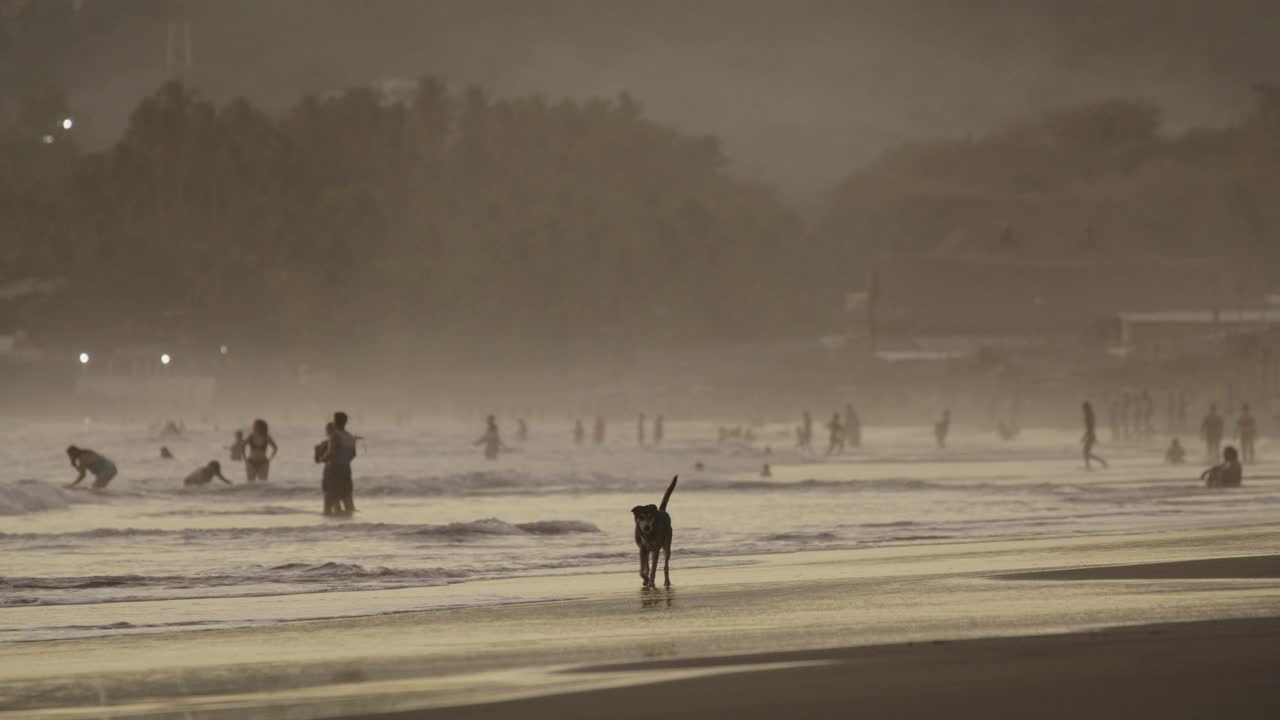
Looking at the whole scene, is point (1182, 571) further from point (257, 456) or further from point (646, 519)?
point (257, 456)

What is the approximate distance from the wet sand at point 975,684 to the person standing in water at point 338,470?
16.8m

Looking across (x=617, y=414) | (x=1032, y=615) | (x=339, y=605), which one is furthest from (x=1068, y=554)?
(x=617, y=414)

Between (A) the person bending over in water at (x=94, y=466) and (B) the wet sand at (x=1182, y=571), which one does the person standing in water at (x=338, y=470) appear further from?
(B) the wet sand at (x=1182, y=571)

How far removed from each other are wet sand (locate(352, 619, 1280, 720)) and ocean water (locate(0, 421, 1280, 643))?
182 inches

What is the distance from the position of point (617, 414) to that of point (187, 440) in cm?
7430

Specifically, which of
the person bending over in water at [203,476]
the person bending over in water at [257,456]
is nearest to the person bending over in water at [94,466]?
the person bending over in water at [203,476]

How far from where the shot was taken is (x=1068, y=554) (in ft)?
64.0

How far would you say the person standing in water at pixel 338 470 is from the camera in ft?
90.3

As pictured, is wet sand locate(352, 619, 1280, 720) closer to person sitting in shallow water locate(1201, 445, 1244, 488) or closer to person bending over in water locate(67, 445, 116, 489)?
person sitting in shallow water locate(1201, 445, 1244, 488)

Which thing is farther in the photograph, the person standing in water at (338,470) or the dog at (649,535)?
the person standing in water at (338,470)

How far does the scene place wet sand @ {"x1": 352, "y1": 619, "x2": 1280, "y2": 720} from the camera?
932 centimetres

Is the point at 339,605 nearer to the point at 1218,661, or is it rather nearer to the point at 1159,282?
the point at 1218,661

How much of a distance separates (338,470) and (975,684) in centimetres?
1935

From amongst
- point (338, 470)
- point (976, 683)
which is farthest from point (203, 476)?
point (976, 683)
